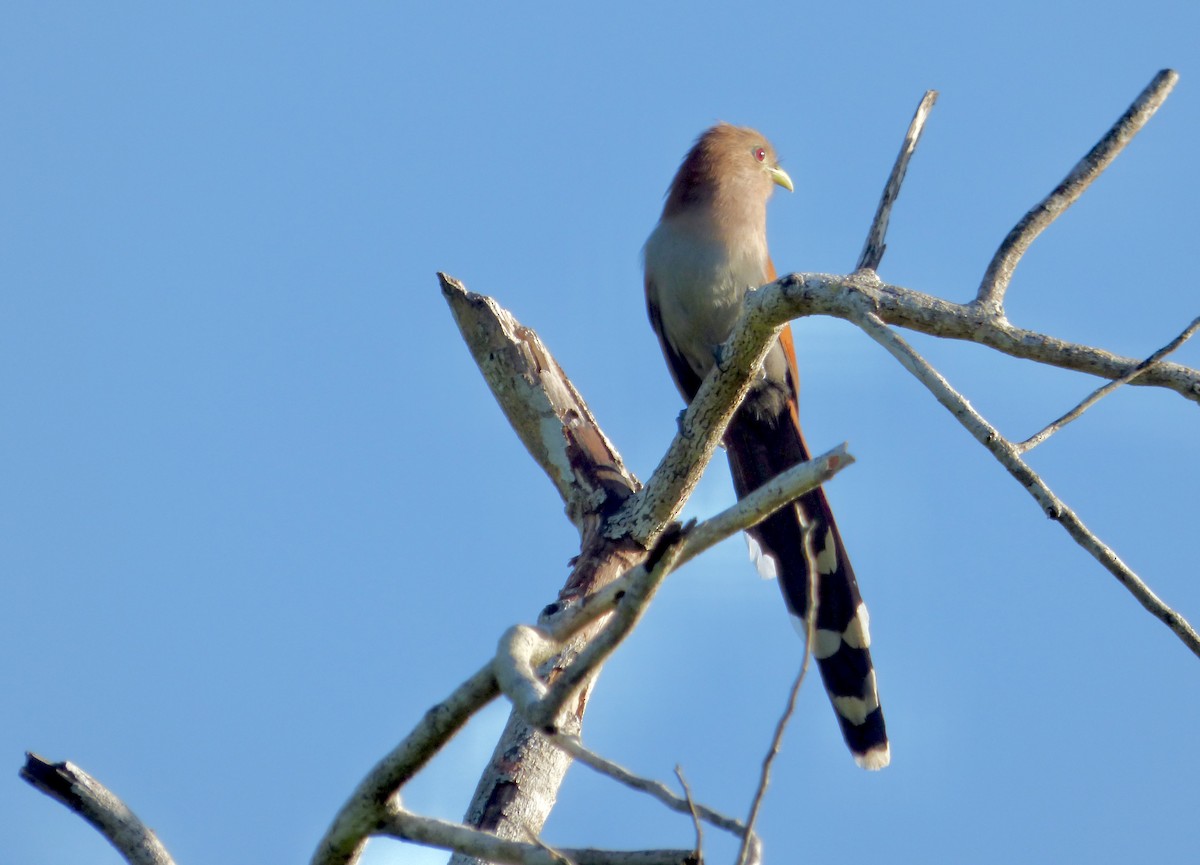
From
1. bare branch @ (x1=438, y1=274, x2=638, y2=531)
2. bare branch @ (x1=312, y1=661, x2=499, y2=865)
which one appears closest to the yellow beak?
bare branch @ (x1=438, y1=274, x2=638, y2=531)

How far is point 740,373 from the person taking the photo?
370 centimetres

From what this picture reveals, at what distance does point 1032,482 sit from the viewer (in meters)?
2.28

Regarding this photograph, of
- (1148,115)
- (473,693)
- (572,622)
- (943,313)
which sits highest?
(1148,115)

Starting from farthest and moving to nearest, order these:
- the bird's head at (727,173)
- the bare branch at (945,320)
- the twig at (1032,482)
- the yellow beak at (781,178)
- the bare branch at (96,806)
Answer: the yellow beak at (781,178), the bird's head at (727,173), the bare branch at (945,320), the bare branch at (96,806), the twig at (1032,482)

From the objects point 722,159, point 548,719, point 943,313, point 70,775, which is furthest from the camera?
point 722,159

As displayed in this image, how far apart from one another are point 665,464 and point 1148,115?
176 cm

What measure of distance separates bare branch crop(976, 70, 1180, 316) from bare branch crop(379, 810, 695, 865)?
1.76 meters

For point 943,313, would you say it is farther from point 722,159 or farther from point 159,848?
point 722,159

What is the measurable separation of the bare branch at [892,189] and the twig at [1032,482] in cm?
82

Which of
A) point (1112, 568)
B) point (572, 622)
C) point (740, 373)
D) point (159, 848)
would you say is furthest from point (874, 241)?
point (159, 848)

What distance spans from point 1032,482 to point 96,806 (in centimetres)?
199

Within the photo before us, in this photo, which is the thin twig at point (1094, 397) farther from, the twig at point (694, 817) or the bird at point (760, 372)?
the bird at point (760, 372)

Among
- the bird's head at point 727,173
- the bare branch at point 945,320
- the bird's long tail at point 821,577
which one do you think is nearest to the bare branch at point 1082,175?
the bare branch at point 945,320

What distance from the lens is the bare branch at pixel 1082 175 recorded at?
316cm
